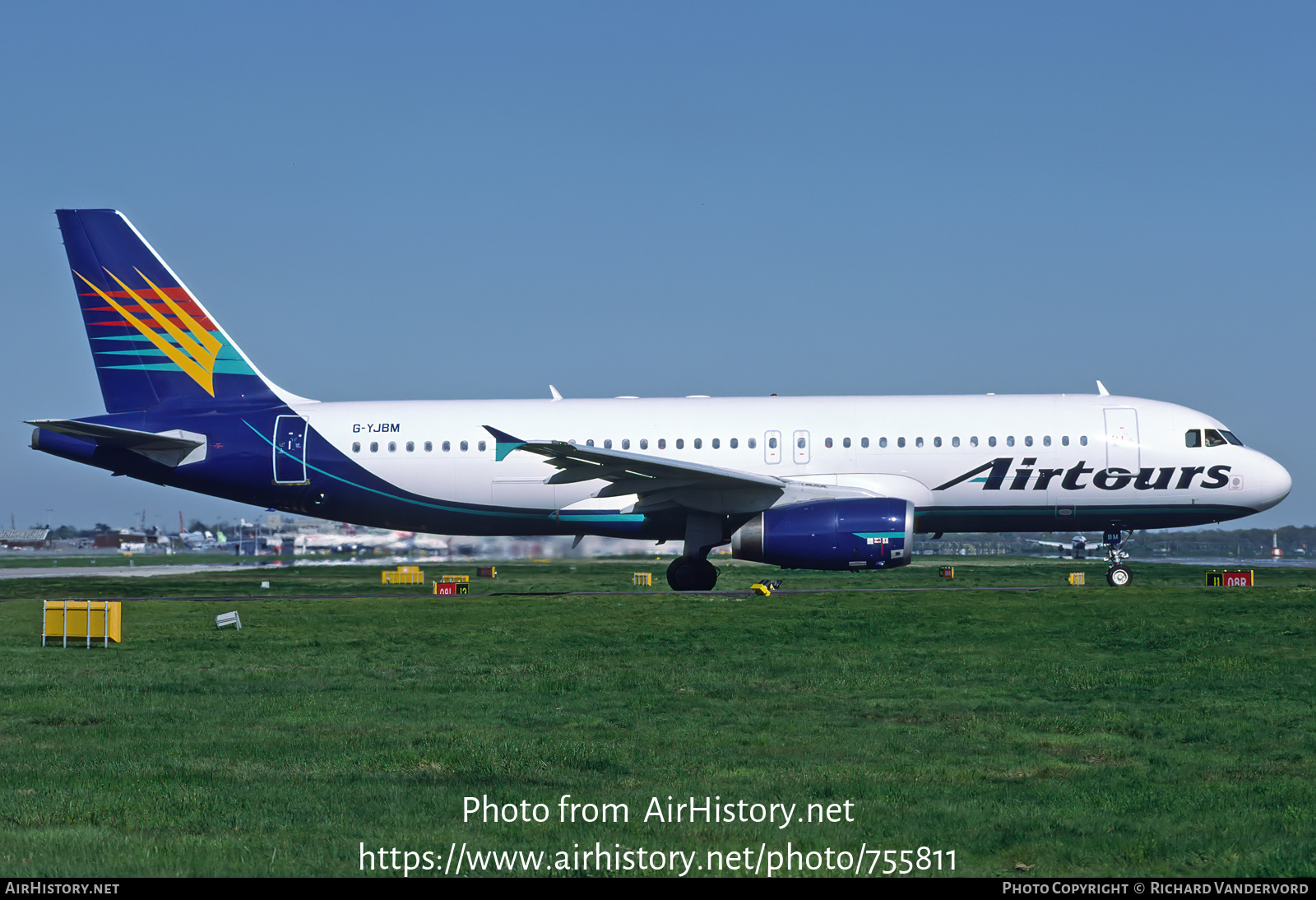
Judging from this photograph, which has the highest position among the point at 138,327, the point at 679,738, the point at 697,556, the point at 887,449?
the point at 138,327

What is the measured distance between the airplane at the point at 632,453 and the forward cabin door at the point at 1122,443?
0.04m

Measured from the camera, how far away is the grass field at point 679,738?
719 cm

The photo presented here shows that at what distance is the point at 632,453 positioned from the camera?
27312 millimetres

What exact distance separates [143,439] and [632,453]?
11.1 m

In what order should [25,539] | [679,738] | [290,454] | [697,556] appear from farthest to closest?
[25,539] → [290,454] → [697,556] → [679,738]

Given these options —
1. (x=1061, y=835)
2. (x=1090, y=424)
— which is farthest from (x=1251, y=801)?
(x=1090, y=424)

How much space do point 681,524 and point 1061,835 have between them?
70.0 feet

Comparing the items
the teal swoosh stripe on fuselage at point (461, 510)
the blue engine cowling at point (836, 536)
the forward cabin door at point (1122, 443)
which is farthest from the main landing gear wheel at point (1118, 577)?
the teal swoosh stripe on fuselage at point (461, 510)

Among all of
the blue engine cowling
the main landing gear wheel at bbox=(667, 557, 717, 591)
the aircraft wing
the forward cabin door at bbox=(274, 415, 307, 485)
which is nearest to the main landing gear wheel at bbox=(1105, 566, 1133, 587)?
the blue engine cowling

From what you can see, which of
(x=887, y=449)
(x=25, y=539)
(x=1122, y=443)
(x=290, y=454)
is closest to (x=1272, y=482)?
(x=1122, y=443)

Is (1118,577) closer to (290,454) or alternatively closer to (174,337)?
(290,454)

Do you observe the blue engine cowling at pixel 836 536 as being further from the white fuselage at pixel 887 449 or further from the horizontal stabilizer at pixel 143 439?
the horizontal stabilizer at pixel 143 439

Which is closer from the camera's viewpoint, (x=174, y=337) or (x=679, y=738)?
(x=679, y=738)

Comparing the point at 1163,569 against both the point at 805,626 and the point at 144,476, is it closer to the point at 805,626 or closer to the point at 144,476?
the point at 805,626
